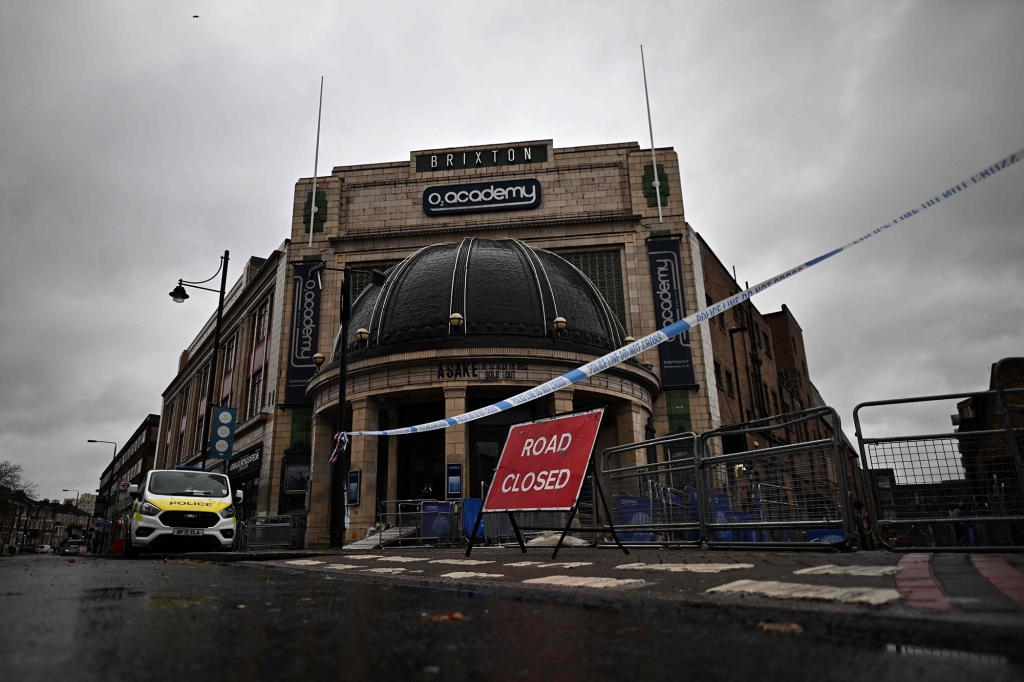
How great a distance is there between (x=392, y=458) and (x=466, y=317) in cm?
530

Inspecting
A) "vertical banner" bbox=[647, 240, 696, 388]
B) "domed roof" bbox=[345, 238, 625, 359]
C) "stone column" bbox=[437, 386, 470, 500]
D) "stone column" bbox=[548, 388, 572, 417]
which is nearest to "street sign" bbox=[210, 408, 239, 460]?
"domed roof" bbox=[345, 238, 625, 359]

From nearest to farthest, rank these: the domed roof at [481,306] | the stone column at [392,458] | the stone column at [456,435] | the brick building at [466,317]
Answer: the stone column at [456,435] → the brick building at [466,317] → the stone column at [392,458] → the domed roof at [481,306]

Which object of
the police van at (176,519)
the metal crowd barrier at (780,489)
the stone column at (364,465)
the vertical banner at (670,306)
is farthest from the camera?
the vertical banner at (670,306)

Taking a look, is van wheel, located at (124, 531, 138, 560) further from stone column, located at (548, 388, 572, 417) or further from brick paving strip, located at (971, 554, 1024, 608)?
brick paving strip, located at (971, 554, 1024, 608)

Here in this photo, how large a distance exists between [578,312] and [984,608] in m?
22.0

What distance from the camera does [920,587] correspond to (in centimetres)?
377

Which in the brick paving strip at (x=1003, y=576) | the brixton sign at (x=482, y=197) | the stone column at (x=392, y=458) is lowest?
the brick paving strip at (x=1003, y=576)

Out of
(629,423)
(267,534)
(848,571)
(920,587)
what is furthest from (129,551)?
(629,423)

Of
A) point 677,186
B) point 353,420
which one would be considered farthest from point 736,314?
point 353,420

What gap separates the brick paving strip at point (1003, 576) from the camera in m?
3.32

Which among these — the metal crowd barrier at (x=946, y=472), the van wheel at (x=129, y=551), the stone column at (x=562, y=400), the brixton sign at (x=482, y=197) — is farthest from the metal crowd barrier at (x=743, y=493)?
the brixton sign at (x=482, y=197)

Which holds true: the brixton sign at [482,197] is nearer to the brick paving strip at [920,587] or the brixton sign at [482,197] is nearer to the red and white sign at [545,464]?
the red and white sign at [545,464]

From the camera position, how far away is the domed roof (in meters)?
22.6

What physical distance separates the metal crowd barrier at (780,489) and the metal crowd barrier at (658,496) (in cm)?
35
